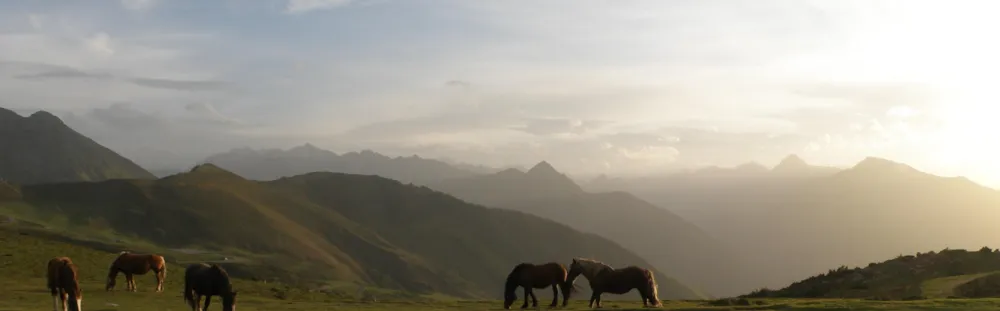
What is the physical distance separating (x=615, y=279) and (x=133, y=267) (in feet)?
101

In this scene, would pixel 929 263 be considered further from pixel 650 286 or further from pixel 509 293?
pixel 509 293

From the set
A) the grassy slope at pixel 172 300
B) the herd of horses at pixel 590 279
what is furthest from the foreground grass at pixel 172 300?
the herd of horses at pixel 590 279

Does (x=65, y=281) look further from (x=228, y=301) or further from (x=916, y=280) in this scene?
(x=916, y=280)

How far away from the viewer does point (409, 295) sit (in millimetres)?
180125

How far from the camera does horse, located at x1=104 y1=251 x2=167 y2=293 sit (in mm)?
43625

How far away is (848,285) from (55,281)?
46110 mm

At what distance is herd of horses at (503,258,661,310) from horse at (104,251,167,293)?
77.5 ft

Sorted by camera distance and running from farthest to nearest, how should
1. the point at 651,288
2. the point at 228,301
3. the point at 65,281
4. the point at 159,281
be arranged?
the point at 159,281 < the point at 651,288 < the point at 65,281 < the point at 228,301

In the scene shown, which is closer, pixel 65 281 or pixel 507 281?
pixel 65 281

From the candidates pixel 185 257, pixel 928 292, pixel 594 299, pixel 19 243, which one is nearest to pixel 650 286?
pixel 594 299

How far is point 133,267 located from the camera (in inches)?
1775

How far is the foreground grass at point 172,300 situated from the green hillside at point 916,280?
8.89 meters

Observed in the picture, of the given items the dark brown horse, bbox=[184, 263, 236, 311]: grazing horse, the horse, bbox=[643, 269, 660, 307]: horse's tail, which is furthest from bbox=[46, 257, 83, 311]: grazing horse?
bbox=[643, 269, 660, 307]: horse's tail

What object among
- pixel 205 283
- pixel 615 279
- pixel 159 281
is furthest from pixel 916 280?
pixel 159 281
